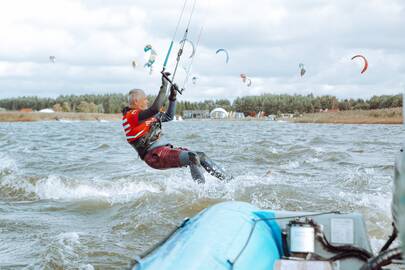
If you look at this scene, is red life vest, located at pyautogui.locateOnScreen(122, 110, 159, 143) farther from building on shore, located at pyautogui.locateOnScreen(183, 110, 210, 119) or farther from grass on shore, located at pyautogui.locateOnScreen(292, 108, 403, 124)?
building on shore, located at pyautogui.locateOnScreen(183, 110, 210, 119)

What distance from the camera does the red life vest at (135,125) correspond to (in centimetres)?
738

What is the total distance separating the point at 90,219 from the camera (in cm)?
831

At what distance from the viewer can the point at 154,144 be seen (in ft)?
25.2

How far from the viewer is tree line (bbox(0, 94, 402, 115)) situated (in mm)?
119062

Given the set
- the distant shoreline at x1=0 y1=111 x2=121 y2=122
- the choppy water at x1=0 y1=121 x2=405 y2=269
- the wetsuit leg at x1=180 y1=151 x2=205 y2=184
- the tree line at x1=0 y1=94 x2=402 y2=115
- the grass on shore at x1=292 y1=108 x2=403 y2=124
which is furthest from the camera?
the tree line at x1=0 y1=94 x2=402 y2=115

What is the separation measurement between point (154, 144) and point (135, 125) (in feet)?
1.37

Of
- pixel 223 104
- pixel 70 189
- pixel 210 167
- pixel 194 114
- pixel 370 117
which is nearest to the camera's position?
pixel 210 167

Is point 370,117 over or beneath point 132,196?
beneath

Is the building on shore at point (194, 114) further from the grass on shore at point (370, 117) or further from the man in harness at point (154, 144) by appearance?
the man in harness at point (154, 144)

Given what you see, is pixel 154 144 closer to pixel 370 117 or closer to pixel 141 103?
pixel 141 103

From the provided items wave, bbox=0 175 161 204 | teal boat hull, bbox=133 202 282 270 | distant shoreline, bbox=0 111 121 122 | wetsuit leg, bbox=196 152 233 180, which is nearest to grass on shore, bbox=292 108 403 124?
→ wave, bbox=0 175 161 204

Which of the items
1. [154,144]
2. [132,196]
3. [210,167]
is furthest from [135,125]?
[132,196]

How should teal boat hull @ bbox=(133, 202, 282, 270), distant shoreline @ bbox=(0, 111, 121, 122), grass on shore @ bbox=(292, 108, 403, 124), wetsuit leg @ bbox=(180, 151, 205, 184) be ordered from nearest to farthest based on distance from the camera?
teal boat hull @ bbox=(133, 202, 282, 270), wetsuit leg @ bbox=(180, 151, 205, 184), grass on shore @ bbox=(292, 108, 403, 124), distant shoreline @ bbox=(0, 111, 121, 122)

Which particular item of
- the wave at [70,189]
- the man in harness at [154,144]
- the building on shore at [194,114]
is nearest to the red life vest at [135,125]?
the man in harness at [154,144]
